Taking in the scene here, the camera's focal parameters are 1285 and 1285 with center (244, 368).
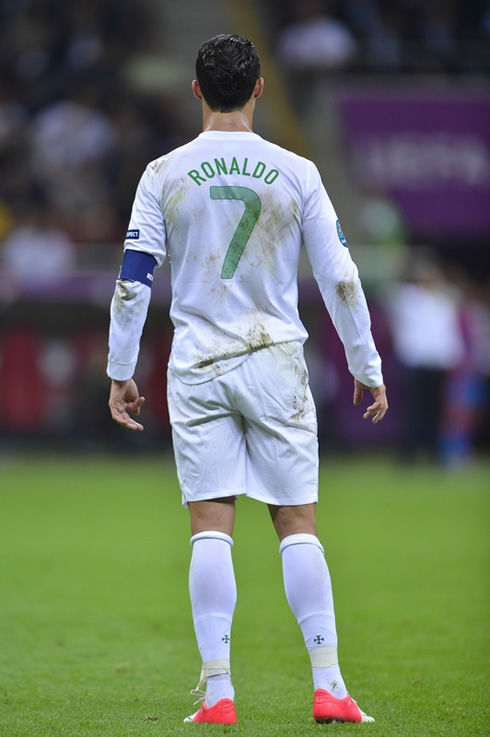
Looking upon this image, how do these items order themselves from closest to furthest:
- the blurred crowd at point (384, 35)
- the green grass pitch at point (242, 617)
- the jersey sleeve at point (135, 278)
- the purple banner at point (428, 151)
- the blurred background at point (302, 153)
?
the jersey sleeve at point (135, 278)
the green grass pitch at point (242, 617)
the blurred background at point (302, 153)
the purple banner at point (428, 151)
the blurred crowd at point (384, 35)

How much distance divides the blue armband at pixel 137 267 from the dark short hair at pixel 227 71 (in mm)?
561

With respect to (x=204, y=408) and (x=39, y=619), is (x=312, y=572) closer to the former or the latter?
(x=204, y=408)

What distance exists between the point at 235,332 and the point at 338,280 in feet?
1.29

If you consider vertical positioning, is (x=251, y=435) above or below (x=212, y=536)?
above

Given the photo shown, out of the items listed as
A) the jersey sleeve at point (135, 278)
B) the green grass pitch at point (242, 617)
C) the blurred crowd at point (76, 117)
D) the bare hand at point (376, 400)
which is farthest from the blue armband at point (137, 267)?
the blurred crowd at point (76, 117)

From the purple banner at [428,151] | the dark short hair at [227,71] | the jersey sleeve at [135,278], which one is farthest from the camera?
the purple banner at [428,151]

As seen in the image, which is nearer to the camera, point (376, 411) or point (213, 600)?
point (213, 600)

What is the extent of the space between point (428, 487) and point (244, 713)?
28.6ft

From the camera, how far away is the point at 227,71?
14.0 feet

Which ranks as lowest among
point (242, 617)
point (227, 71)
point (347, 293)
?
point (242, 617)

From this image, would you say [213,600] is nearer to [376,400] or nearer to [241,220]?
[376,400]

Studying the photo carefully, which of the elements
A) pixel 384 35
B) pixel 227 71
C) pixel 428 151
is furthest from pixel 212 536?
pixel 384 35

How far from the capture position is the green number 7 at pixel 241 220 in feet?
14.1

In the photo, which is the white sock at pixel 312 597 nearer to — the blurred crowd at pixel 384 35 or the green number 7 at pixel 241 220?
the green number 7 at pixel 241 220
